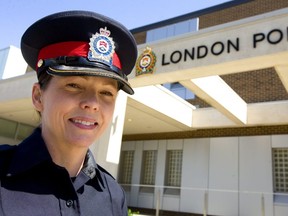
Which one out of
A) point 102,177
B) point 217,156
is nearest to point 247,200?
point 217,156

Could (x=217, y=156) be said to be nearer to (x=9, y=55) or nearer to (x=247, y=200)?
(x=247, y=200)

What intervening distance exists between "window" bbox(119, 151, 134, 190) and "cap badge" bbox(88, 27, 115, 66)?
15.4 m

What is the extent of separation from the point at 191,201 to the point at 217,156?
7.69 feet

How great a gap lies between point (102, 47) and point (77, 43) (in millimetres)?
115

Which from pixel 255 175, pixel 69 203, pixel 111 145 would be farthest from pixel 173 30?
pixel 69 203

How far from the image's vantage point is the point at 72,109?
3.97ft

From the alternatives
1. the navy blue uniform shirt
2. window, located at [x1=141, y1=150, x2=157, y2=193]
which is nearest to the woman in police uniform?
the navy blue uniform shirt

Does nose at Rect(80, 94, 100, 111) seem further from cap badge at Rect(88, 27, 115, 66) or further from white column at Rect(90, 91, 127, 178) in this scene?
white column at Rect(90, 91, 127, 178)

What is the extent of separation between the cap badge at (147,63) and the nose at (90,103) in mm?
5888

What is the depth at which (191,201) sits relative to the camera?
1338 cm

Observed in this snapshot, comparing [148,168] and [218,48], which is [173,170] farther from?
[218,48]

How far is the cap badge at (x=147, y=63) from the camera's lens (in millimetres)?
7148

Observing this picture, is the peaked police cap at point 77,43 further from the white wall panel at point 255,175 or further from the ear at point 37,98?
the white wall panel at point 255,175

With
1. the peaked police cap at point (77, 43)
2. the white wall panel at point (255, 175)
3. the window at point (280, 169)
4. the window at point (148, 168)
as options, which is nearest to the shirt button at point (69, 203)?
the peaked police cap at point (77, 43)
